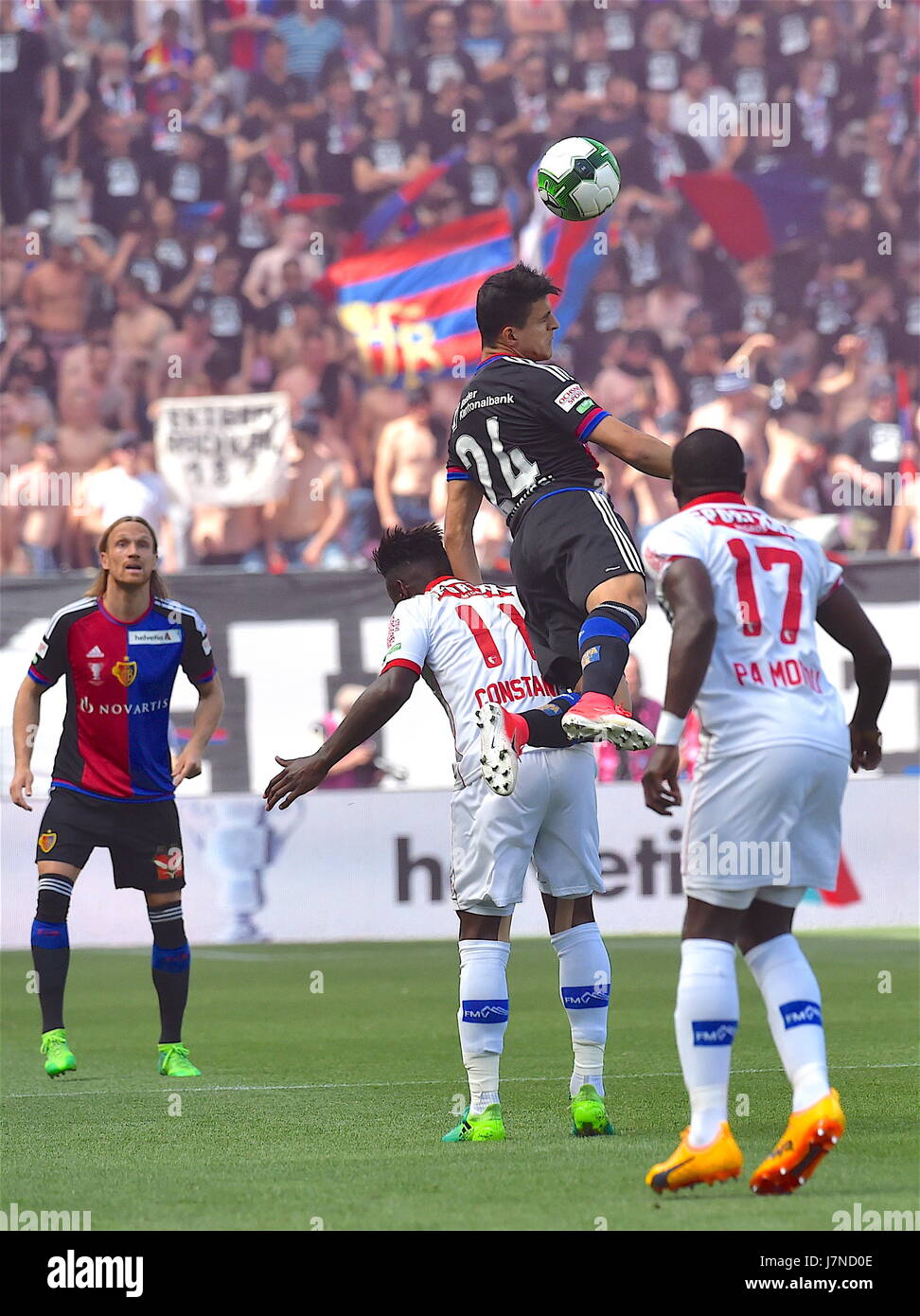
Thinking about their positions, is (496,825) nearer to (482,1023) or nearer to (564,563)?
(482,1023)

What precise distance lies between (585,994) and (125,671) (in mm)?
2754

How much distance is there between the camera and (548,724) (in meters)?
5.61

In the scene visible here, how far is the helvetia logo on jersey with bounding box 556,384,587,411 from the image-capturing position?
19.3ft

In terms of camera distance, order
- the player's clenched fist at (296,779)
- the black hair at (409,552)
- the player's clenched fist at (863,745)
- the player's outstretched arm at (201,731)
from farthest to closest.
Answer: the player's outstretched arm at (201,731), the black hair at (409,552), the player's clenched fist at (296,779), the player's clenched fist at (863,745)

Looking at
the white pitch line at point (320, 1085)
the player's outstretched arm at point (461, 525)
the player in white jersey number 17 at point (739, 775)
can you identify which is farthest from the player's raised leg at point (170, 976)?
the player in white jersey number 17 at point (739, 775)

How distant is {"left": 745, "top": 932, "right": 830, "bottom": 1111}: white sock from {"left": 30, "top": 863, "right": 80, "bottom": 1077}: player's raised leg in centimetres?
365

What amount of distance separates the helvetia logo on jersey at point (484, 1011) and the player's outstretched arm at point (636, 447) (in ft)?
5.43

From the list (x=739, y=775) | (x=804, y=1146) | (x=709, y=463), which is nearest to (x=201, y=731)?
(x=709, y=463)

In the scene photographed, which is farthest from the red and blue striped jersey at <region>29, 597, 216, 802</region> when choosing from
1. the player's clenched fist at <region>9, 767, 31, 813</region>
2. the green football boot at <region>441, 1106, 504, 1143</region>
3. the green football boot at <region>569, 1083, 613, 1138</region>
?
the green football boot at <region>569, 1083, 613, 1138</region>

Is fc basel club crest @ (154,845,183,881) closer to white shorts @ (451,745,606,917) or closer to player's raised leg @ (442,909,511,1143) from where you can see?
white shorts @ (451,745,606,917)

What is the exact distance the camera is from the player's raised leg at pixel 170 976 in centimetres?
724

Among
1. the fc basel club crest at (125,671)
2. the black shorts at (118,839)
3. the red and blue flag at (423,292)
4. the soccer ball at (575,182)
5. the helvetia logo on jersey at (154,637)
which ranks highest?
the red and blue flag at (423,292)

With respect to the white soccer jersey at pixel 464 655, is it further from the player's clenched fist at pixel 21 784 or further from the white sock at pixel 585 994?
the player's clenched fist at pixel 21 784
